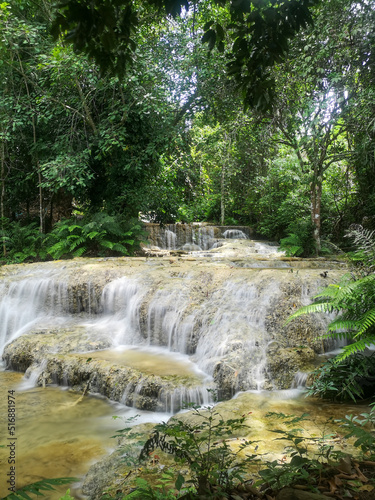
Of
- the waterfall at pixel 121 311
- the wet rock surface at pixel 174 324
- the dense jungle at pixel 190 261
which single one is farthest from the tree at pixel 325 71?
the waterfall at pixel 121 311

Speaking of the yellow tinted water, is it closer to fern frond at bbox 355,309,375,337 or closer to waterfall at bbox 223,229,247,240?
fern frond at bbox 355,309,375,337

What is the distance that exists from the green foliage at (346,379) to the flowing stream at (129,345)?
471 millimetres

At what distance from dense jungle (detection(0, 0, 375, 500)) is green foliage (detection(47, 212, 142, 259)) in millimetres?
74

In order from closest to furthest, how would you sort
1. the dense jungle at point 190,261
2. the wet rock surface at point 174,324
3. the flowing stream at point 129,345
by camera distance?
the dense jungle at point 190,261 → the flowing stream at point 129,345 → the wet rock surface at point 174,324

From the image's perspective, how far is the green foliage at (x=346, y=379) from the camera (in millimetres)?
3779

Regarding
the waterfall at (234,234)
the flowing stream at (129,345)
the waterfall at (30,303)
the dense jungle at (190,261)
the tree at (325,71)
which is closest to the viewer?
the dense jungle at (190,261)

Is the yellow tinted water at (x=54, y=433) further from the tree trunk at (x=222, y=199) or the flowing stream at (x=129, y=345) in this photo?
the tree trunk at (x=222, y=199)

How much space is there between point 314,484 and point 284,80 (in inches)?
418

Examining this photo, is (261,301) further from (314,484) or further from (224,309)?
(314,484)

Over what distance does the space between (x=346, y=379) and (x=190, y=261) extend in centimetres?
612

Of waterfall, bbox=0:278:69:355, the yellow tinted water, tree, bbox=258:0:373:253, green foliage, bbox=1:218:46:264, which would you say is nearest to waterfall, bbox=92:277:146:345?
waterfall, bbox=0:278:69:355

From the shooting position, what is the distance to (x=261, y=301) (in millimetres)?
6035

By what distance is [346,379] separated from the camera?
149 inches

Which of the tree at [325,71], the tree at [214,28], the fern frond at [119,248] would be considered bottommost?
the fern frond at [119,248]
